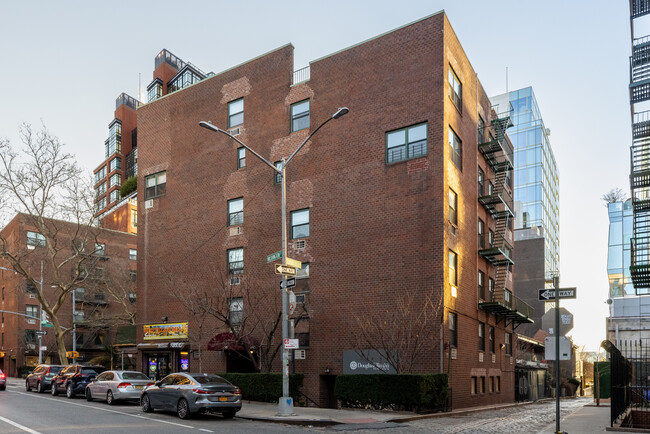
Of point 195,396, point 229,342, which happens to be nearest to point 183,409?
point 195,396

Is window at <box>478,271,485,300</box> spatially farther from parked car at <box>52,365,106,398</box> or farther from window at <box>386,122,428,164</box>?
parked car at <box>52,365,106,398</box>

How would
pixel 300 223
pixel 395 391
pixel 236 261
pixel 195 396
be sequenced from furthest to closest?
pixel 236 261 → pixel 300 223 → pixel 395 391 → pixel 195 396

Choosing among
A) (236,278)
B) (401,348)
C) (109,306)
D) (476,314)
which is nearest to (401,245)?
(401,348)

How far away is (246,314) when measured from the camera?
100 feet

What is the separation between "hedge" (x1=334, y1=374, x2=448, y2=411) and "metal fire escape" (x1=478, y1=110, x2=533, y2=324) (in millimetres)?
9124

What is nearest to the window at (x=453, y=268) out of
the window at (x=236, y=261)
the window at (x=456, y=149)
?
the window at (x=456, y=149)

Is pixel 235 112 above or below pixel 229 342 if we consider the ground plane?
above

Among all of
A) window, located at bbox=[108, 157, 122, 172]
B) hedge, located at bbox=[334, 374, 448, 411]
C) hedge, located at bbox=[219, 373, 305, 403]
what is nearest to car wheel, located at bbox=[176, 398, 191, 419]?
hedge, located at bbox=[219, 373, 305, 403]

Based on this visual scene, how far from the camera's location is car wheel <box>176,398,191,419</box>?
61.8ft

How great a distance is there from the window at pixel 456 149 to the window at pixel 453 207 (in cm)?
157

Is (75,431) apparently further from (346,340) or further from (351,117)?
(351,117)

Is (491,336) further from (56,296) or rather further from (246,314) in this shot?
(56,296)

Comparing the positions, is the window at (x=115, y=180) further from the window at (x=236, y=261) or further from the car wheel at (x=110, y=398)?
the car wheel at (x=110, y=398)

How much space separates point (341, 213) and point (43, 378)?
18630 millimetres
